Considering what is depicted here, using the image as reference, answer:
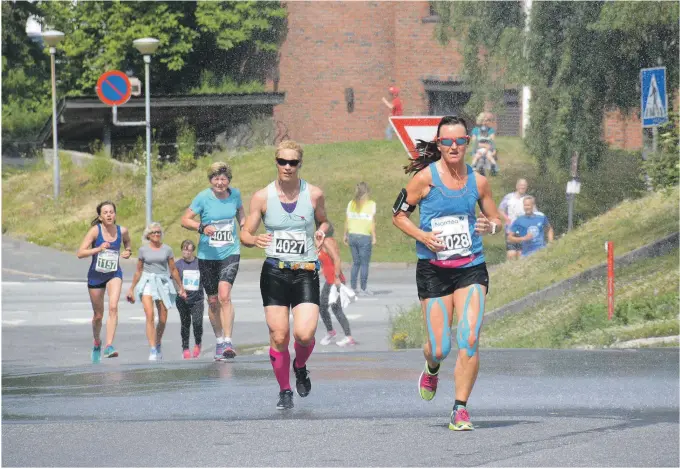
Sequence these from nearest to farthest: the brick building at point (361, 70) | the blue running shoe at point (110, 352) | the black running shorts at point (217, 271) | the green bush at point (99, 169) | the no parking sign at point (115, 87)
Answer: the black running shorts at point (217, 271), the blue running shoe at point (110, 352), the no parking sign at point (115, 87), the green bush at point (99, 169), the brick building at point (361, 70)

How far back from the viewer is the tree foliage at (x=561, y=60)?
3191cm

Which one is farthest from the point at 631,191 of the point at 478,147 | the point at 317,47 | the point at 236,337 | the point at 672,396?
the point at 672,396

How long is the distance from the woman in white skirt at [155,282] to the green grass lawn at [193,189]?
17.5m

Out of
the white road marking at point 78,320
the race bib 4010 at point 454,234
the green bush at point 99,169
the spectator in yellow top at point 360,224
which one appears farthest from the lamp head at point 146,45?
the race bib 4010 at point 454,234

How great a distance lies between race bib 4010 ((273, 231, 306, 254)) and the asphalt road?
1125 mm

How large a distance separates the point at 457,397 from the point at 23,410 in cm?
343

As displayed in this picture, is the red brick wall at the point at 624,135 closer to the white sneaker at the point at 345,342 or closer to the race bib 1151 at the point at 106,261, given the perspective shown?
the white sneaker at the point at 345,342

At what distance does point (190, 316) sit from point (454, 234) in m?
7.50

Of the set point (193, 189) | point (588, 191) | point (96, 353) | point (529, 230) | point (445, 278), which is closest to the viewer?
point (445, 278)

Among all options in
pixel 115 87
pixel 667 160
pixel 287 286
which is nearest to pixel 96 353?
pixel 287 286

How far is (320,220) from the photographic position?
10.1 metres

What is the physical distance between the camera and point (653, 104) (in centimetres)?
1747

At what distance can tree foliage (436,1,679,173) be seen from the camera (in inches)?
1256

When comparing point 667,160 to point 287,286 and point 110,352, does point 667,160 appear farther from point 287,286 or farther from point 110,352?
point 287,286
